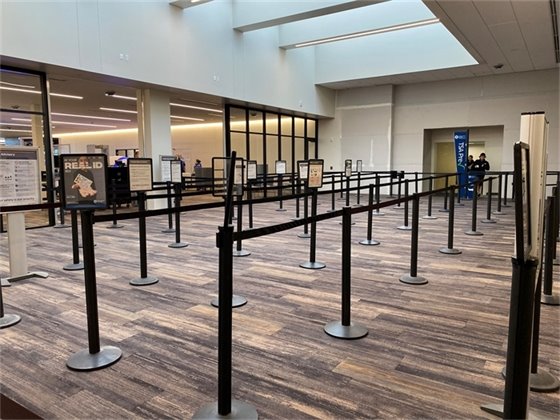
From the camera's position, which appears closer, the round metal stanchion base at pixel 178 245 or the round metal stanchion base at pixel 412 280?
the round metal stanchion base at pixel 412 280

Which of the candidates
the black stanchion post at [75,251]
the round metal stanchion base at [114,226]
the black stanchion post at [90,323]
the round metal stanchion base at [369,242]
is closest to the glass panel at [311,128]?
the round metal stanchion base at [114,226]

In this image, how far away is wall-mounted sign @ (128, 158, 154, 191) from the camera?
540 cm

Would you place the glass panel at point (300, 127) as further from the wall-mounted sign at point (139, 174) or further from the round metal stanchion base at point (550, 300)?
the round metal stanchion base at point (550, 300)

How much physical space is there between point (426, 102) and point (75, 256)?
13.7 meters

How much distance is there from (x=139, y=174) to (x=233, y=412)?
3974 mm

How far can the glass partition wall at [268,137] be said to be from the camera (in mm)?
14125

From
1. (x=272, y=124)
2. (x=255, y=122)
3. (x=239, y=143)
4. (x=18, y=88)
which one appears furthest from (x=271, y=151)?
(x=18, y=88)

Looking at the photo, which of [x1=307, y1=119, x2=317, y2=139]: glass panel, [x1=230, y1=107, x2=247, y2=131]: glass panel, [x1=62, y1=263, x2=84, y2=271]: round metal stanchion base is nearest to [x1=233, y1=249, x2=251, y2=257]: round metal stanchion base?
[x1=62, y1=263, x2=84, y2=271]: round metal stanchion base

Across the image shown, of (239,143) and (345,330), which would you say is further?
(239,143)

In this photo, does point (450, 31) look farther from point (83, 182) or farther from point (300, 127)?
point (300, 127)

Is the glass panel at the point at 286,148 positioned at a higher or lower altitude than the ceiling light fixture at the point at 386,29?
lower

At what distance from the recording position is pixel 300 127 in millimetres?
17188

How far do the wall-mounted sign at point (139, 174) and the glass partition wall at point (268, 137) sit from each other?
7707 millimetres

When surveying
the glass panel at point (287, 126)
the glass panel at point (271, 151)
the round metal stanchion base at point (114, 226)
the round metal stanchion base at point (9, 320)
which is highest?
the glass panel at point (287, 126)
